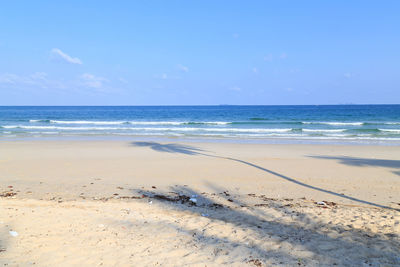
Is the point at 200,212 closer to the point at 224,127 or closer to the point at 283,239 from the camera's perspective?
the point at 283,239

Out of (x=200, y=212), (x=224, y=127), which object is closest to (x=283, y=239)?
(x=200, y=212)

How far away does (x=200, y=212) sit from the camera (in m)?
6.19

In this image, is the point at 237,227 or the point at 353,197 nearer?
the point at 237,227

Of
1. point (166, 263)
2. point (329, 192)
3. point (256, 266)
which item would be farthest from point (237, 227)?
point (329, 192)

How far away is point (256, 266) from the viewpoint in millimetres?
3879

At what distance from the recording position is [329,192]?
25.9 feet

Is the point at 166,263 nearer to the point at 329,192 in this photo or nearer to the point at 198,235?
the point at 198,235

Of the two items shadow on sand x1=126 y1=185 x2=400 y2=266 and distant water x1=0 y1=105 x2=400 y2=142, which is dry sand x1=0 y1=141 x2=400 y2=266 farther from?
distant water x1=0 y1=105 x2=400 y2=142

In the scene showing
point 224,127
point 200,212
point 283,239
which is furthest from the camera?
point 224,127

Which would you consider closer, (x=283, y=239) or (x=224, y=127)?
(x=283, y=239)

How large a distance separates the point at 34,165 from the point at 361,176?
11.7m

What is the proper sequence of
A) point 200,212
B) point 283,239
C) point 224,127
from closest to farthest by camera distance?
point 283,239 < point 200,212 < point 224,127

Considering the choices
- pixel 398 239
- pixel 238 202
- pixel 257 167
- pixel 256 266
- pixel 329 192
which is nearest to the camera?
pixel 256 266

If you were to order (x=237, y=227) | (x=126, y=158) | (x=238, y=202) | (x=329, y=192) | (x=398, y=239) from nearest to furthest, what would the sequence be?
(x=398, y=239) < (x=237, y=227) < (x=238, y=202) < (x=329, y=192) < (x=126, y=158)
